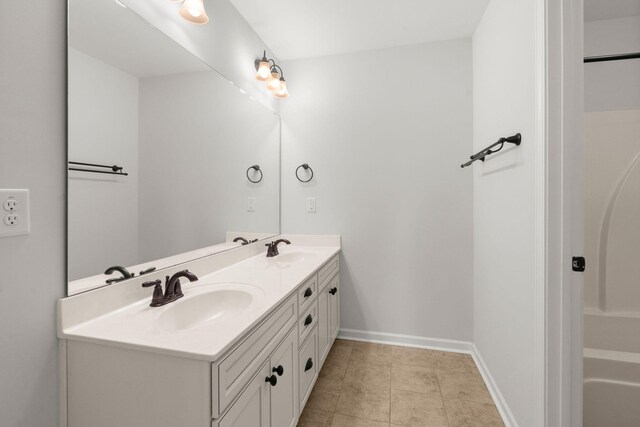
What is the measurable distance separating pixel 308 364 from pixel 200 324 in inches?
26.4

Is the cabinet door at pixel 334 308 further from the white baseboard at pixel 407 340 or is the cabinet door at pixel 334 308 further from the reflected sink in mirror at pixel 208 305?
the reflected sink in mirror at pixel 208 305

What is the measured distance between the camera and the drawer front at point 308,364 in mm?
1418

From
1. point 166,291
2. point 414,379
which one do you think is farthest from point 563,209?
point 166,291

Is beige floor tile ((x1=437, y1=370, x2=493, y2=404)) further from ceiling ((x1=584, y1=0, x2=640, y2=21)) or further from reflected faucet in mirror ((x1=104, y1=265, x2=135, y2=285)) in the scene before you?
ceiling ((x1=584, y1=0, x2=640, y2=21))

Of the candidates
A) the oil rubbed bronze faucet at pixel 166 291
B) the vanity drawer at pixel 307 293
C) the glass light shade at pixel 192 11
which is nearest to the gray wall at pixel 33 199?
the oil rubbed bronze faucet at pixel 166 291

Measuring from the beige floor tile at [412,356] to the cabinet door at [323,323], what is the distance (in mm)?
578

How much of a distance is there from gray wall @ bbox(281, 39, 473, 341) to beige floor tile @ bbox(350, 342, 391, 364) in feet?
0.44

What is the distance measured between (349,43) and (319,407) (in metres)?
2.58

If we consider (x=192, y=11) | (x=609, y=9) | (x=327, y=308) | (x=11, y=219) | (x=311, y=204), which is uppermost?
(x=609, y=9)

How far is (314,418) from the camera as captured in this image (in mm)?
1499

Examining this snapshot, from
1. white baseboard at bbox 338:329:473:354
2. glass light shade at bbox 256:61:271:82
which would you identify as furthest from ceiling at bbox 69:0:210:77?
white baseboard at bbox 338:329:473:354

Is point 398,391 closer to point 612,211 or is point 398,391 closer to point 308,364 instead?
point 308,364

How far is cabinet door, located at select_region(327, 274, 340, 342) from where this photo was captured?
201 centimetres

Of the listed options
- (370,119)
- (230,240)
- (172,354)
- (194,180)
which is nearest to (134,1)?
(194,180)
